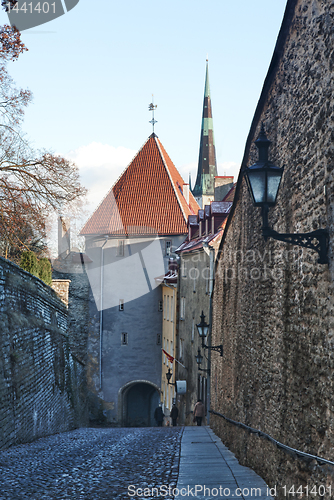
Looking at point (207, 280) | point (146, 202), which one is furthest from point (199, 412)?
point (146, 202)

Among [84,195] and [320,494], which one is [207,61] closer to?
[84,195]

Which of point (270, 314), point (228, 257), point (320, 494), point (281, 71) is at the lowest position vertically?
point (320, 494)

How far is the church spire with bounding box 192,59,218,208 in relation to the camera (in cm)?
5691

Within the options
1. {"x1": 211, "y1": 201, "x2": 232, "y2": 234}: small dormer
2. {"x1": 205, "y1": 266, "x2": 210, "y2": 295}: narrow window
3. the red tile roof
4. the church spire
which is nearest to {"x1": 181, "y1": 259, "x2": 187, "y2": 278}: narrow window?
{"x1": 211, "y1": 201, "x2": 232, "y2": 234}: small dormer

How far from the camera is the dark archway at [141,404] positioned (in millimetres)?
32188

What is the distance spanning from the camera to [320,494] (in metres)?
4.35

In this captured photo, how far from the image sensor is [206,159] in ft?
193

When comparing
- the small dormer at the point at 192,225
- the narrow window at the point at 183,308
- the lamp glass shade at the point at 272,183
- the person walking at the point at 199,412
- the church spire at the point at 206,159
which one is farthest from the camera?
the church spire at the point at 206,159

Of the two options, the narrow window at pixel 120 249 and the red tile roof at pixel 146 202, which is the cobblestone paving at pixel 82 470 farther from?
the red tile roof at pixel 146 202

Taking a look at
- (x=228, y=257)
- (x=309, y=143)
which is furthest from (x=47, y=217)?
(x=309, y=143)

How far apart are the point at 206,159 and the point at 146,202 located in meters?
27.4

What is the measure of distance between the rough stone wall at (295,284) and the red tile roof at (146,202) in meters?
23.8

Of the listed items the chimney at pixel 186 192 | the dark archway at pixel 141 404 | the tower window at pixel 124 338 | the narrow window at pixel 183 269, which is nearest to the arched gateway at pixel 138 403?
the dark archway at pixel 141 404

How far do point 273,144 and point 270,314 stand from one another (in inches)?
89.8
